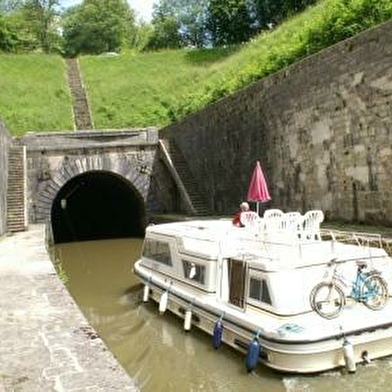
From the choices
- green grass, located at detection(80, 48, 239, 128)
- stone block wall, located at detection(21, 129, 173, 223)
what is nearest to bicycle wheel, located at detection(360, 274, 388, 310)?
stone block wall, located at detection(21, 129, 173, 223)

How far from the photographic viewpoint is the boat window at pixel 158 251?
1062cm

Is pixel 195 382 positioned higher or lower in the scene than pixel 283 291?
lower

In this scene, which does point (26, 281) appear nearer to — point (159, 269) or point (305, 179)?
point (159, 269)

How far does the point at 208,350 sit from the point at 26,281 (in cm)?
302

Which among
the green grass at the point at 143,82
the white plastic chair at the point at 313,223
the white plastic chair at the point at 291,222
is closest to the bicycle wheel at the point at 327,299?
the white plastic chair at the point at 313,223

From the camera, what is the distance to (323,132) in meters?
13.5

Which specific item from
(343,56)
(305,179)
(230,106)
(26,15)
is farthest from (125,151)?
(26,15)

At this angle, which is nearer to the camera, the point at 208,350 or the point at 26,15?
the point at 208,350

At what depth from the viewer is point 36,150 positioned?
21953 mm

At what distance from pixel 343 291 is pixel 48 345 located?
11.7 feet

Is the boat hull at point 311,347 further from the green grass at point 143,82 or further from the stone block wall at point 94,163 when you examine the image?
the green grass at point 143,82

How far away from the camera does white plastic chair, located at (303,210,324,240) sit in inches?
359

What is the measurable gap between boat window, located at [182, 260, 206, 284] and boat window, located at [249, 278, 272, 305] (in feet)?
4.07

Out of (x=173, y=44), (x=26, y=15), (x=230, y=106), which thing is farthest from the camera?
(x=26, y=15)
